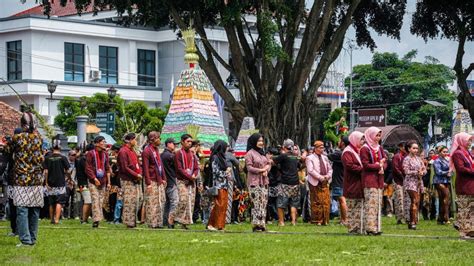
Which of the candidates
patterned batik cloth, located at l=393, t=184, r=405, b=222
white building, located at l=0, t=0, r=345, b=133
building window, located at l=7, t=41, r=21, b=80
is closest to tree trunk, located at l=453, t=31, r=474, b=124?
patterned batik cloth, located at l=393, t=184, r=405, b=222

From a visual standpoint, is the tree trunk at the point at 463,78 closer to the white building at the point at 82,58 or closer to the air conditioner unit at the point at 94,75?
the white building at the point at 82,58

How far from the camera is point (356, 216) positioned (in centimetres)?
1992

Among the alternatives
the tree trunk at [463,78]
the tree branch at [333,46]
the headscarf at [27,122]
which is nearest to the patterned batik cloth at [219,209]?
the headscarf at [27,122]

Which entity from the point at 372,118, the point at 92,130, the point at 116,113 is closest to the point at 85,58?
the point at 116,113

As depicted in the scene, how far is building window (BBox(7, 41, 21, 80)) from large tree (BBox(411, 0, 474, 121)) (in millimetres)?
39540

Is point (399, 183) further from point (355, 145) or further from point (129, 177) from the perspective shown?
point (129, 177)

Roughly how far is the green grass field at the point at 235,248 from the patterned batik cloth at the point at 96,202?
2556 mm

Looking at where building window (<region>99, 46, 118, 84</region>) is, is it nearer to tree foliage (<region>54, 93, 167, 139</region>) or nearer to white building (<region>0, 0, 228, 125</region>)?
white building (<region>0, 0, 228, 125</region>)

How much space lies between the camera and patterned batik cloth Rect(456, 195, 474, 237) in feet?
63.3

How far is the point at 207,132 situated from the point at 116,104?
1114 inches

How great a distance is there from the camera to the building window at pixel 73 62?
76062mm

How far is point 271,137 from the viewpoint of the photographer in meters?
35.3

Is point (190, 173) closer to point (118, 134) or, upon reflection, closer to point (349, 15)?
point (349, 15)

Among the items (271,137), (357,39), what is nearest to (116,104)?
(357,39)
